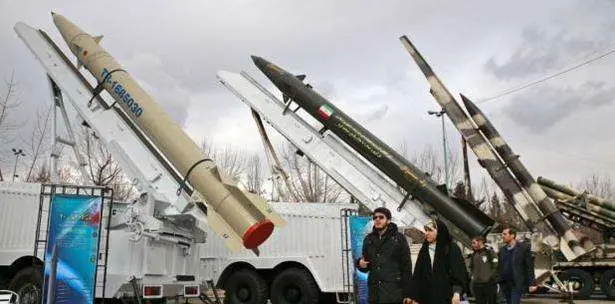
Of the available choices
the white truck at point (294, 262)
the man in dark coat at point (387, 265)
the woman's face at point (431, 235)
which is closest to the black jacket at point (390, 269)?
the man in dark coat at point (387, 265)

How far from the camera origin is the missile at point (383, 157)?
1051 centimetres

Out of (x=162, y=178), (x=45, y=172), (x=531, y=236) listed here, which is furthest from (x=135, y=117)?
(x=45, y=172)

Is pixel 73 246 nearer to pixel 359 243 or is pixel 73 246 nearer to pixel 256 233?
pixel 256 233

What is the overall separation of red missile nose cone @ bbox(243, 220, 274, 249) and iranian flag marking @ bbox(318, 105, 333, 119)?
4.23 m

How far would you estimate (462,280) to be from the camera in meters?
5.11

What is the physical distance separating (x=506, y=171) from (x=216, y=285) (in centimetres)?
659

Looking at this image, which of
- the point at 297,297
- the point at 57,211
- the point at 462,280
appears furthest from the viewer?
the point at 297,297

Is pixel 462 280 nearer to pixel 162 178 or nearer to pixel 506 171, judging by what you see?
pixel 162 178

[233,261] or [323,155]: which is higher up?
[323,155]

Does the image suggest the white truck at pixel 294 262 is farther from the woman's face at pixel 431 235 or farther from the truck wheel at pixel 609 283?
the truck wheel at pixel 609 283

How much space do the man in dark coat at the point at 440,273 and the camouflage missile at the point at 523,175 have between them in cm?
743

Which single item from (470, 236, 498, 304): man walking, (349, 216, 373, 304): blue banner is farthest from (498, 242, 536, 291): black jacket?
(349, 216, 373, 304): blue banner

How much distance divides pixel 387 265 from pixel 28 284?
671cm

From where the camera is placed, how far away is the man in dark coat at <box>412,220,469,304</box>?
16.5 feet
